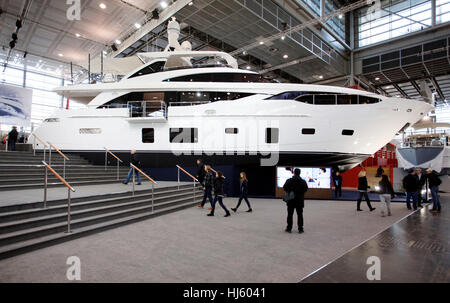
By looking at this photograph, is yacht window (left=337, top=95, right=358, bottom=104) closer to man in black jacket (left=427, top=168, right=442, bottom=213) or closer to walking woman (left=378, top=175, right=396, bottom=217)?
man in black jacket (left=427, top=168, right=442, bottom=213)

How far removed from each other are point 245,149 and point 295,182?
16.9ft

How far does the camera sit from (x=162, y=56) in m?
12.0

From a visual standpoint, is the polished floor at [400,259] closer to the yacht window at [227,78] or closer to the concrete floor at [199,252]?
the concrete floor at [199,252]

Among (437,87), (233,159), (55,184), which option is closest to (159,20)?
(233,159)

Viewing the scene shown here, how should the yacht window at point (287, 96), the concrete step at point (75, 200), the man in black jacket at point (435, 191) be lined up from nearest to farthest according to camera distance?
the concrete step at point (75, 200)
the man in black jacket at point (435, 191)
the yacht window at point (287, 96)

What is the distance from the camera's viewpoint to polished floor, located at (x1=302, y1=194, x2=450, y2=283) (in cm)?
291

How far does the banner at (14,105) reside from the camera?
16.2 metres

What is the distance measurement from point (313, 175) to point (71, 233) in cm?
906

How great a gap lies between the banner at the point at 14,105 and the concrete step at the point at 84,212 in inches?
624

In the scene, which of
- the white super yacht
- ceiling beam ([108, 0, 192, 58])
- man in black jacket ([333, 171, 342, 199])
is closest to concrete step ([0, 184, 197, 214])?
the white super yacht

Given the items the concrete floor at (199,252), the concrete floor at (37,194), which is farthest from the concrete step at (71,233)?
the concrete floor at (37,194)

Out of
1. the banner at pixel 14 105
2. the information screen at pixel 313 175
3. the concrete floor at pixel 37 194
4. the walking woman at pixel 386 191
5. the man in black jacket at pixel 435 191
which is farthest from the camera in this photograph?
the banner at pixel 14 105

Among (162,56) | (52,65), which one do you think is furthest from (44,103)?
(162,56)
